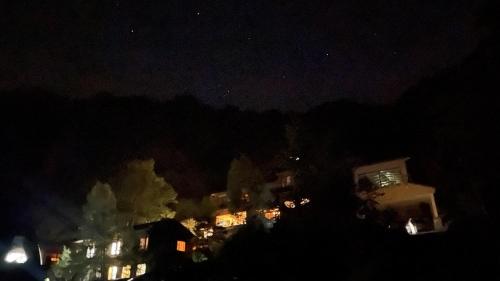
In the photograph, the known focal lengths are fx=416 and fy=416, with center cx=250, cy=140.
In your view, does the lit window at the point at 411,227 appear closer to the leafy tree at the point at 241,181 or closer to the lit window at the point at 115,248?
the leafy tree at the point at 241,181

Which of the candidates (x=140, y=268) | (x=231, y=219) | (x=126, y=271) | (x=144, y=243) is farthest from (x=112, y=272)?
(x=231, y=219)

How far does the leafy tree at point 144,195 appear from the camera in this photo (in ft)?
85.4

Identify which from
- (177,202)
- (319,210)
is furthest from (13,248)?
(319,210)

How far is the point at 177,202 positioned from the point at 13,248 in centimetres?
1189

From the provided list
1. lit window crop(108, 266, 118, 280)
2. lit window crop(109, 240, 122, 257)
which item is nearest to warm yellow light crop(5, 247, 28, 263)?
lit window crop(108, 266, 118, 280)

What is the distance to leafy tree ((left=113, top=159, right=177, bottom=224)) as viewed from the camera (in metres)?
26.0

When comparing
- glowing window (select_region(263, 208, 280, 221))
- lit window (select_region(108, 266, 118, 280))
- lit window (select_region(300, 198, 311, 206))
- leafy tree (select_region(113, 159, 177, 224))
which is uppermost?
leafy tree (select_region(113, 159, 177, 224))

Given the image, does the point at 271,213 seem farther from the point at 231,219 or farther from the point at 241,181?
the point at 231,219

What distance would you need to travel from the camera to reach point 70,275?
75.7 ft

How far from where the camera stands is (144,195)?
86.0 feet

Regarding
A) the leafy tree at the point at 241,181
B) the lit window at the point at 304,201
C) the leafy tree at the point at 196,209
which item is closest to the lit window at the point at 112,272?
the leafy tree at the point at 196,209

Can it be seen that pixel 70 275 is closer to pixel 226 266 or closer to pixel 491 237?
pixel 226 266

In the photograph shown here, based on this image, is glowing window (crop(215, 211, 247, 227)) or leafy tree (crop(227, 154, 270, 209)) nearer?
leafy tree (crop(227, 154, 270, 209))

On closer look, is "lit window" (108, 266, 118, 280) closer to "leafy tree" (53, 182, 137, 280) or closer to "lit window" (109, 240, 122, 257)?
"leafy tree" (53, 182, 137, 280)
